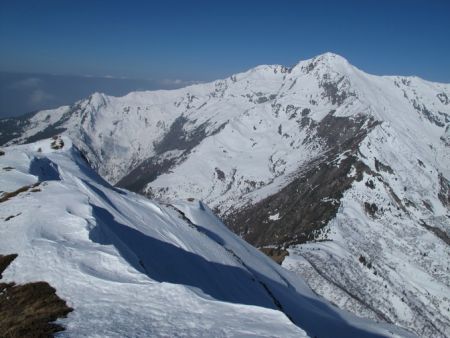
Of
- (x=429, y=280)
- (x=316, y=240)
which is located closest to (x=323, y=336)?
(x=316, y=240)

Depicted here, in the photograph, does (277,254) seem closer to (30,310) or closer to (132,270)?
(132,270)

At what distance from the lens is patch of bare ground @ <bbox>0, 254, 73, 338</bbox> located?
62.7 ft

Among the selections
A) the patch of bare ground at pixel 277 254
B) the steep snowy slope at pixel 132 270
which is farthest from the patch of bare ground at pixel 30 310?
the patch of bare ground at pixel 277 254

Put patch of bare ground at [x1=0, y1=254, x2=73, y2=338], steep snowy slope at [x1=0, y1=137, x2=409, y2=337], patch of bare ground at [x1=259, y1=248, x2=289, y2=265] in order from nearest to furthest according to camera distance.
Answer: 1. patch of bare ground at [x1=0, y1=254, x2=73, y2=338]
2. steep snowy slope at [x1=0, y1=137, x2=409, y2=337]
3. patch of bare ground at [x1=259, y1=248, x2=289, y2=265]

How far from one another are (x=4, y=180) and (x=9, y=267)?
4242 cm

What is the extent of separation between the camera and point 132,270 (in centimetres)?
2708

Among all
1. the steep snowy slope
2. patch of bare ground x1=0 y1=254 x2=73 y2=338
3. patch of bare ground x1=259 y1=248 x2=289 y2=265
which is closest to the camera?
patch of bare ground x1=0 y1=254 x2=73 y2=338

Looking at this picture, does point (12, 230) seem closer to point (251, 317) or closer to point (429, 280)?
point (251, 317)

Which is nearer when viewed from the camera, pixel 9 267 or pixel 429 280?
pixel 9 267

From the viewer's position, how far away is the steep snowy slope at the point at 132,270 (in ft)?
70.3

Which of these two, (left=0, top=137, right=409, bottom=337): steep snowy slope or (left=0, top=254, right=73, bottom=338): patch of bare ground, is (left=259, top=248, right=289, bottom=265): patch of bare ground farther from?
(left=0, top=254, right=73, bottom=338): patch of bare ground

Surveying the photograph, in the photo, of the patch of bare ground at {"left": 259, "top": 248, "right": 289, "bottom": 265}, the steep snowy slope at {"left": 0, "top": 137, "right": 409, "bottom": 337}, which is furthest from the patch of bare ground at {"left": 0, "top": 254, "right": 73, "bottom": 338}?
the patch of bare ground at {"left": 259, "top": 248, "right": 289, "bottom": 265}

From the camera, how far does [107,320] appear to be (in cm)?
2070

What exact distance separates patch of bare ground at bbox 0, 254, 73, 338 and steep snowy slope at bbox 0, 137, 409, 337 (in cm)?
63
